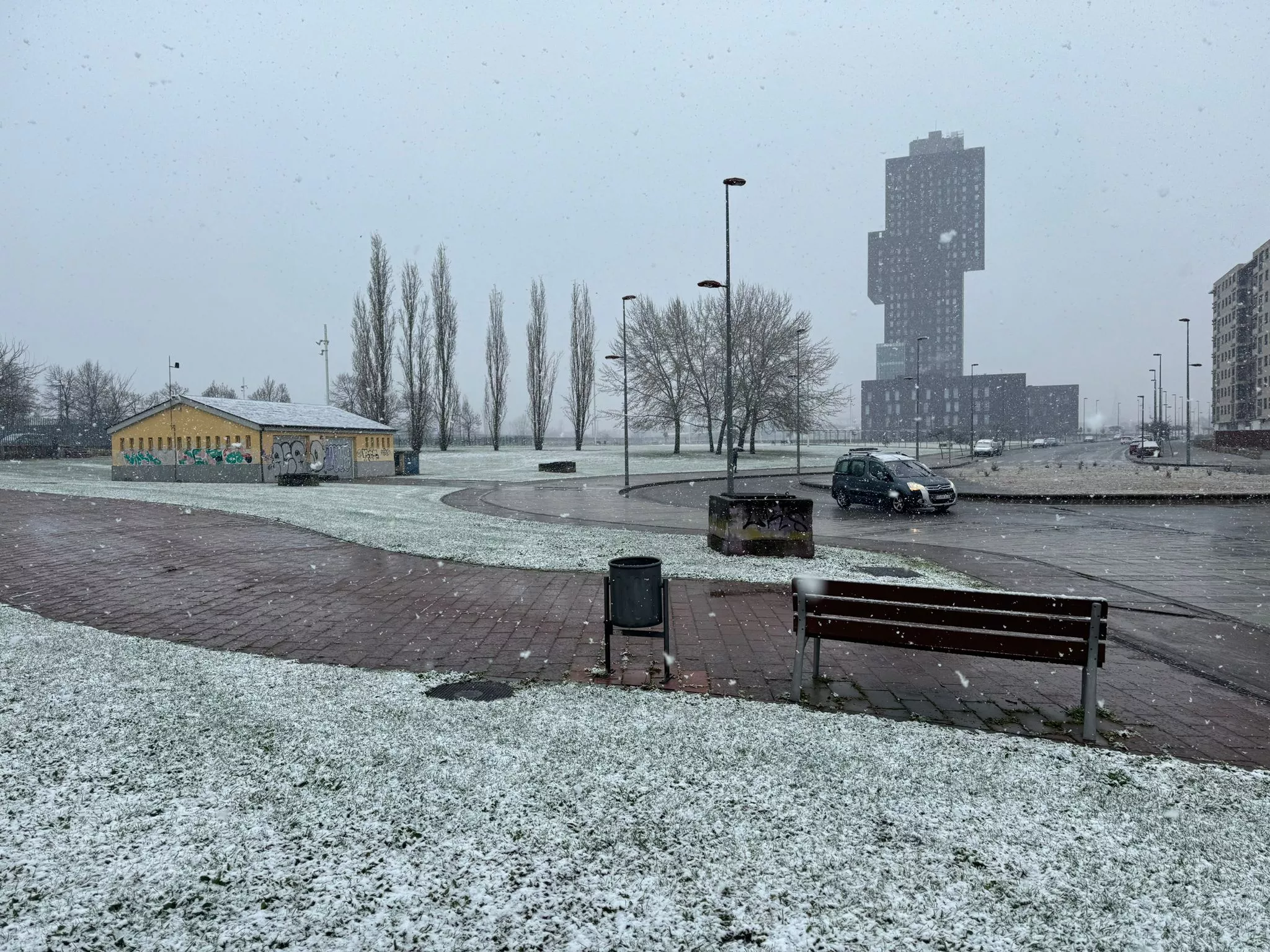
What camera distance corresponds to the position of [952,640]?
4676 mm

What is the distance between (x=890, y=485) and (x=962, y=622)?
15285 mm

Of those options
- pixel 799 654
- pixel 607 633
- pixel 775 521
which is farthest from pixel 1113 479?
pixel 607 633

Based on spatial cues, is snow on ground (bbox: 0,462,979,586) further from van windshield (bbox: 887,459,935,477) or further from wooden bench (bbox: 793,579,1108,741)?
van windshield (bbox: 887,459,935,477)

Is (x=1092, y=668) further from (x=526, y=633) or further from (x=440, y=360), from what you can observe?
(x=440, y=360)

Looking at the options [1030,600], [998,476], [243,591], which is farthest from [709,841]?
[998,476]

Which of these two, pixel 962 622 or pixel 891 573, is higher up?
pixel 962 622

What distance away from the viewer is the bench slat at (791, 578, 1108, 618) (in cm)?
451

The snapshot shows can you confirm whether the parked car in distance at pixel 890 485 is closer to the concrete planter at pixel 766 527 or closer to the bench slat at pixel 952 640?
the concrete planter at pixel 766 527

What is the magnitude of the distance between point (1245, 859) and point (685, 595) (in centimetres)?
577

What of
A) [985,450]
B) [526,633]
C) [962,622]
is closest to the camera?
[962,622]

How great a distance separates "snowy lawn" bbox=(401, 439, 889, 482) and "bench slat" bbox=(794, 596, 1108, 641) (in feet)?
98.5

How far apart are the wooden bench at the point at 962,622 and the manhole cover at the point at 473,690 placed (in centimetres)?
207

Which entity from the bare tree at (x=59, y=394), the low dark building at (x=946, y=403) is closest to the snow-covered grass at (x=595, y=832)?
the bare tree at (x=59, y=394)

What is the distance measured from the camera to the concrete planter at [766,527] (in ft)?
36.1
